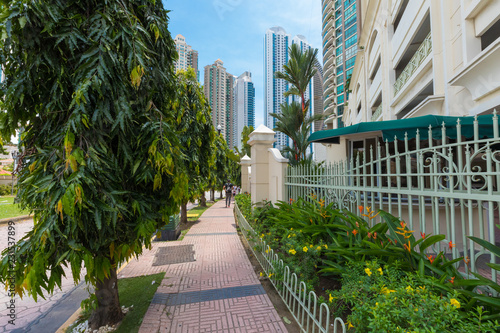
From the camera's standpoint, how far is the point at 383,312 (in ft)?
5.89

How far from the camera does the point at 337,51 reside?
161ft

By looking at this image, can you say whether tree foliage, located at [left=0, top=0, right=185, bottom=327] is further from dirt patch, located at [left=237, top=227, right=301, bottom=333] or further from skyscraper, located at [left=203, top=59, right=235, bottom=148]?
skyscraper, located at [left=203, top=59, right=235, bottom=148]

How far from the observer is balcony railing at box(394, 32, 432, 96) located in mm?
8625

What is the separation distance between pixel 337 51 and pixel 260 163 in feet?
166

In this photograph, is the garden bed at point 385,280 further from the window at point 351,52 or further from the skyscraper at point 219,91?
the window at point 351,52

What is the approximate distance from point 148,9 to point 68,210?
2.61 metres

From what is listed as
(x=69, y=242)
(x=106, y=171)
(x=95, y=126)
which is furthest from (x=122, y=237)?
(x=95, y=126)

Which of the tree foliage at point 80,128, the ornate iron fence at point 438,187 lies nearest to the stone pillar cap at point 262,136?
the ornate iron fence at point 438,187

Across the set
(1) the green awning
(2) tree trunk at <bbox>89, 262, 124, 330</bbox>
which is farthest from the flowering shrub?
(2) tree trunk at <bbox>89, 262, 124, 330</bbox>

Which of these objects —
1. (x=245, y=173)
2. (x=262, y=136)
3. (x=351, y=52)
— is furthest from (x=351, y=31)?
(x=262, y=136)

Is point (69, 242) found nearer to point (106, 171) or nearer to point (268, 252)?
point (106, 171)

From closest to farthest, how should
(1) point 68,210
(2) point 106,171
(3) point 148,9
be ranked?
(1) point 68,210
(2) point 106,171
(3) point 148,9

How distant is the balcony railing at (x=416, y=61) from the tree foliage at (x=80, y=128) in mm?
9569

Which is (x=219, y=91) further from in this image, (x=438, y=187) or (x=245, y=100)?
(x=438, y=187)
